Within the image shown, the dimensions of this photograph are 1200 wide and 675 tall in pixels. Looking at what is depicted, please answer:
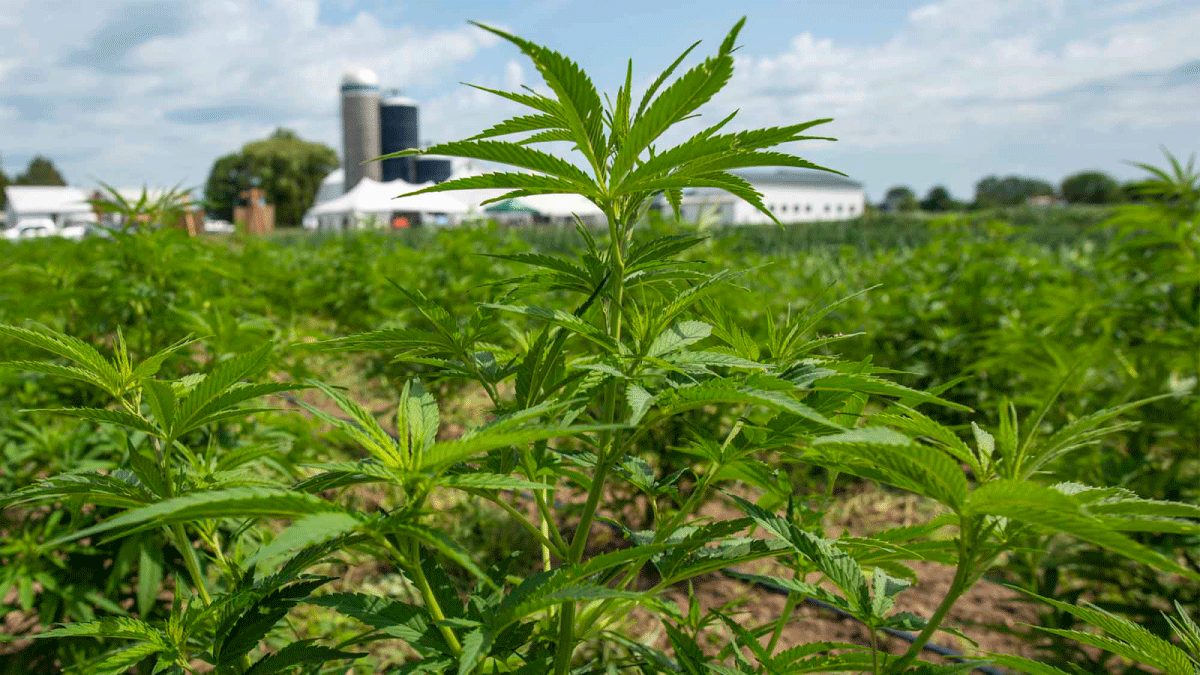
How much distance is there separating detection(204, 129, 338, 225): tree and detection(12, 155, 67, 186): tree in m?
28.9

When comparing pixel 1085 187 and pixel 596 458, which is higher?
A: pixel 1085 187

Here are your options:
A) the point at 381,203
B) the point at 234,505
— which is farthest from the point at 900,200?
the point at 234,505

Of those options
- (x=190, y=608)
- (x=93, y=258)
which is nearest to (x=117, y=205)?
(x=93, y=258)

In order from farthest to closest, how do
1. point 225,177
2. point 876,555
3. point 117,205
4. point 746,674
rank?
point 225,177 < point 117,205 < point 876,555 < point 746,674

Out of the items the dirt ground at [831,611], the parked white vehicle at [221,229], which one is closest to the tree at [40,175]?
the parked white vehicle at [221,229]

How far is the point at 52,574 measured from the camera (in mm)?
2395

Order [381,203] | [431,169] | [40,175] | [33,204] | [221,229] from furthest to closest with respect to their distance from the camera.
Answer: [40,175], [33,204], [431,169], [381,203], [221,229]

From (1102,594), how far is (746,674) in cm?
280

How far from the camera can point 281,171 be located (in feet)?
210

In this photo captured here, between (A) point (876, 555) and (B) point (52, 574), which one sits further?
(B) point (52, 574)

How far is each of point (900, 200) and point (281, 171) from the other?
5965 centimetres

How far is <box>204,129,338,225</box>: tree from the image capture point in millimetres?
63062

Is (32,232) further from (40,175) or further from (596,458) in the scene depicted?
(40,175)

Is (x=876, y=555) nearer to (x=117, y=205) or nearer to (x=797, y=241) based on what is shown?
(x=117, y=205)
